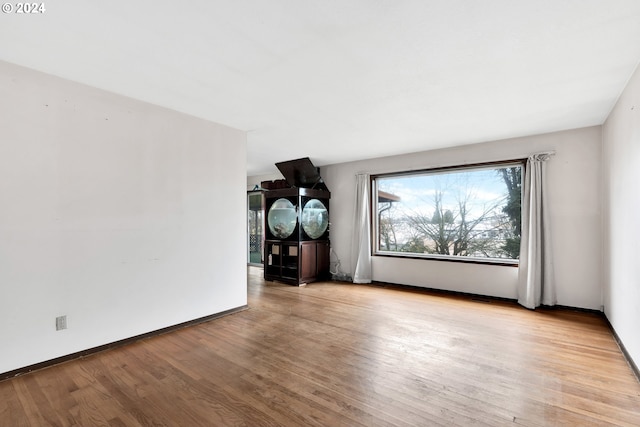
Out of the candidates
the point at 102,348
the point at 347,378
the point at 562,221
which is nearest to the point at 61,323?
the point at 102,348

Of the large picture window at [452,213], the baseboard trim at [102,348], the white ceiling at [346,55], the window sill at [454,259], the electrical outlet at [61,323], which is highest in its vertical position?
the white ceiling at [346,55]

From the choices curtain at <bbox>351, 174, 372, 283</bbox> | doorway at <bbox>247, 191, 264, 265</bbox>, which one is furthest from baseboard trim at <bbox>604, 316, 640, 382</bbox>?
doorway at <bbox>247, 191, 264, 265</bbox>

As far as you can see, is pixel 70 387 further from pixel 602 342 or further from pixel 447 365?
pixel 602 342

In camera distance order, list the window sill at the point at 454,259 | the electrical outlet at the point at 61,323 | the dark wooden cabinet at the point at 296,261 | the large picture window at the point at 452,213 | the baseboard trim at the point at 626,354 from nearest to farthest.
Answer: the baseboard trim at the point at 626,354 → the electrical outlet at the point at 61,323 → the window sill at the point at 454,259 → the large picture window at the point at 452,213 → the dark wooden cabinet at the point at 296,261

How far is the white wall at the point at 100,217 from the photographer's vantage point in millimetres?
2309

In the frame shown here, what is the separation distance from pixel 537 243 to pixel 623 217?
4.35ft

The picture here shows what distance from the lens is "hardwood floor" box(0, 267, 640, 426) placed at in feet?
6.01

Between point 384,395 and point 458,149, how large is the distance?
4039 mm

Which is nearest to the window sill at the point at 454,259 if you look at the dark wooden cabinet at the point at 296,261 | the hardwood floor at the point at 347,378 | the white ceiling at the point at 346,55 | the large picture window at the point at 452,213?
the large picture window at the point at 452,213

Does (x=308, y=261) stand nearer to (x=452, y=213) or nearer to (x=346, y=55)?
(x=452, y=213)

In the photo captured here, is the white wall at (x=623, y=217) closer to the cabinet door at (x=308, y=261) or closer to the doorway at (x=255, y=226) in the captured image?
the cabinet door at (x=308, y=261)

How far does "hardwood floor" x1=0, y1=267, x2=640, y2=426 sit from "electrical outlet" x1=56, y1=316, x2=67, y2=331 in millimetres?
302

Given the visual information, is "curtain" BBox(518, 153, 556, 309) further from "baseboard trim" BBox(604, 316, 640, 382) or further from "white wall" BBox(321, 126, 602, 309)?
"baseboard trim" BBox(604, 316, 640, 382)
